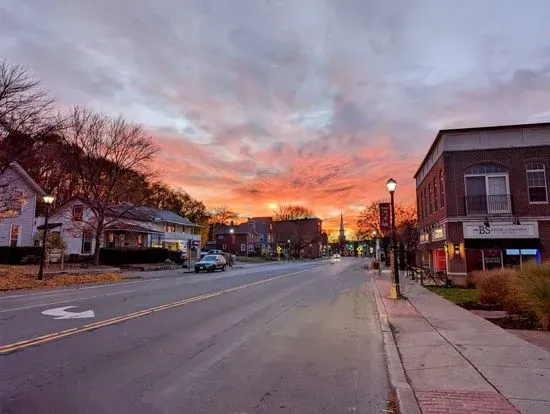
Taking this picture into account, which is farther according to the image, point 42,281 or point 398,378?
point 42,281

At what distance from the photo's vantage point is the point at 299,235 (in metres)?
128

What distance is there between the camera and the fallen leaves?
2150 centimetres

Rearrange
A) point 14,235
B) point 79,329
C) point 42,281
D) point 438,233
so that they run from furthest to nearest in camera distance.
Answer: point 14,235
point 438,233
point 42,281
point 79,329

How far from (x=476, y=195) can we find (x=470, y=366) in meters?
21.3

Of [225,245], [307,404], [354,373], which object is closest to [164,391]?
[307,404]

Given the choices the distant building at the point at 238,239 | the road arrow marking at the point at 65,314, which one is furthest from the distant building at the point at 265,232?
the road arrow marking at the point at 65,314

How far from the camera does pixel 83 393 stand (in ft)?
18.3

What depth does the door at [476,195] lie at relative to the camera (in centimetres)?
2608

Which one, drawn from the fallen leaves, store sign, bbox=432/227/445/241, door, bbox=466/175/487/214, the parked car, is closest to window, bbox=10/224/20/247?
the fallen leaves

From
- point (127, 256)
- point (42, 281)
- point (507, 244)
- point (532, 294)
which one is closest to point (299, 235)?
point (127, 256)

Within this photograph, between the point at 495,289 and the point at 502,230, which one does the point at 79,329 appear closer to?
the point at 495,289

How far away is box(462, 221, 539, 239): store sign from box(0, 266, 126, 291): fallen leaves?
2183 cm

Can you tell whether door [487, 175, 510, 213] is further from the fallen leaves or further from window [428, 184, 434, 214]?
the fallen leaves

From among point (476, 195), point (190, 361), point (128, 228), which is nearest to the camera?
point (190, 361)
